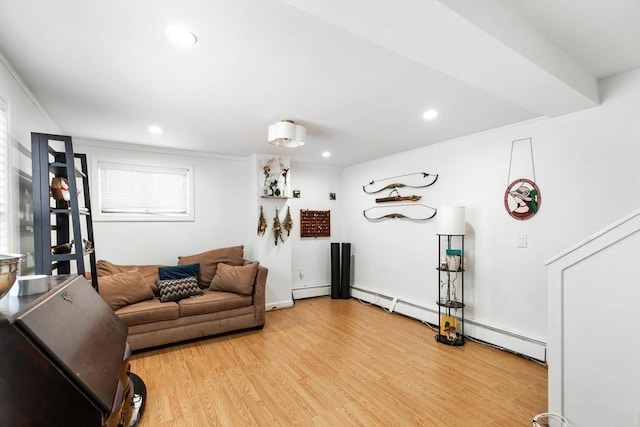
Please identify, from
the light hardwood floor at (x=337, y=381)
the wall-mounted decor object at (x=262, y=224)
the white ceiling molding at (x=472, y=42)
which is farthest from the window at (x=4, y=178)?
the wall-mounted decor object at (x=262, y=224)

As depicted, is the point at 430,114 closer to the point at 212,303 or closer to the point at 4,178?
the point at 212,303

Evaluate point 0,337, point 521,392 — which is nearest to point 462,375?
point 521,392

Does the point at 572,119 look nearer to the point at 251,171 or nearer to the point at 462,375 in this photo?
the point at 462,375

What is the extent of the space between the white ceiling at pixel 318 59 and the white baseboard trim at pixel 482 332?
86.3 inches

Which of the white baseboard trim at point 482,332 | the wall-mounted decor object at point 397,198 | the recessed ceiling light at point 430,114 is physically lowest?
the white baseboard trim at point 482,332

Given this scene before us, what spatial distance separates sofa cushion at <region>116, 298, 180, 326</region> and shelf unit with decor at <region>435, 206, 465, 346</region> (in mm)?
2959

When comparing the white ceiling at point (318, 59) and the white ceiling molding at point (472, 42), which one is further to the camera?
the white ceiling at point (318, 59)

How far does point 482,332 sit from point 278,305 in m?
2.80

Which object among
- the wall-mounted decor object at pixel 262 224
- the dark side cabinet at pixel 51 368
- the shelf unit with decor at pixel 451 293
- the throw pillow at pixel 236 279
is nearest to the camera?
the dark side cabinet at pixel 51 368

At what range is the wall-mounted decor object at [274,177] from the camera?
459 centimetres

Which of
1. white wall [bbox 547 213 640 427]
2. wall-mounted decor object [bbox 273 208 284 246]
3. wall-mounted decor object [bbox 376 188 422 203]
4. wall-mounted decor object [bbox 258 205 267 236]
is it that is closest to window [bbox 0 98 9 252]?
wall-mounted decor object [bbox 258 205 267 236]

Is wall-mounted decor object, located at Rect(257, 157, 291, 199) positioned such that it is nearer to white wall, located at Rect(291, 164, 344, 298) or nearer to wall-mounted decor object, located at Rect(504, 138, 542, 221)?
white wall, located at Rect(291, 164, 344, 298)

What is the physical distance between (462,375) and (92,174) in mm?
4721

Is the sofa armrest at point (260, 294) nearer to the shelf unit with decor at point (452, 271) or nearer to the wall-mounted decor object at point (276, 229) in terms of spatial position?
the wall-mounted decor object at point (276, 229)
